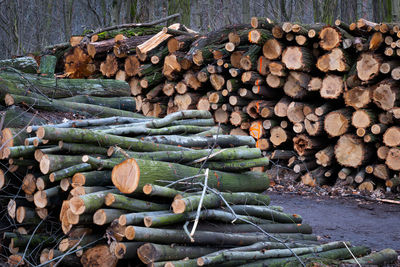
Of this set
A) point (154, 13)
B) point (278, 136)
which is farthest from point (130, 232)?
point (154, 13)

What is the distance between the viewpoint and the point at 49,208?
413cm

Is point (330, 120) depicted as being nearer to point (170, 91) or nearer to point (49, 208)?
point (170, 91)

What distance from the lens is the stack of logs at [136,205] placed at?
140 inches

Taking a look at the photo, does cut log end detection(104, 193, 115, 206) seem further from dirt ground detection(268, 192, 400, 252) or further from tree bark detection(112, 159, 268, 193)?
dirt ground detection(268, 192, 400, 252)

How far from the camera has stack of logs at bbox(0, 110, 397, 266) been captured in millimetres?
3555

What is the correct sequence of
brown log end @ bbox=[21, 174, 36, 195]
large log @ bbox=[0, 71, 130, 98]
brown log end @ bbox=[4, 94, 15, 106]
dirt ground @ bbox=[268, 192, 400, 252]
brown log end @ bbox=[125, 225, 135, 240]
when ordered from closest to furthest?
brown log end @ bbox=[125, 225, 135, 240] < brown log end @ bbox=[21, 174, 36, 195] < brown log end @ bbox=[4, 94, 15, 106] < large log @ bbox=[0, 71, 130, 98] < dirt ground @ bbox=[268, 192, 400, 252]

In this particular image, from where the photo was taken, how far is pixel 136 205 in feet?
12.2

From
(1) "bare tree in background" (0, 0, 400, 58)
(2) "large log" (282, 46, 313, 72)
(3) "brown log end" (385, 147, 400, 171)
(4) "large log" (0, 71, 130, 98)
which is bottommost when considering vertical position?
(3) "brown log end" (385, 147, 400, 171)

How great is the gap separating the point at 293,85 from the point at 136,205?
5254 millimetres

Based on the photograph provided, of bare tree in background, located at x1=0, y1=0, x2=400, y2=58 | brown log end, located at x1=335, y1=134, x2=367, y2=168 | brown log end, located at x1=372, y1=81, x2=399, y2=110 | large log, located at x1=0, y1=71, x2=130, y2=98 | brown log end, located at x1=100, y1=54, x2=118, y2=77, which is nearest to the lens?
large log, located at x1=0, y1=71, x2=130, y2=98

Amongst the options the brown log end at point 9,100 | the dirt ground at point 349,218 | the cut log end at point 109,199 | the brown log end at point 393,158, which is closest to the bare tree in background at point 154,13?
the brown log end at point 393,158

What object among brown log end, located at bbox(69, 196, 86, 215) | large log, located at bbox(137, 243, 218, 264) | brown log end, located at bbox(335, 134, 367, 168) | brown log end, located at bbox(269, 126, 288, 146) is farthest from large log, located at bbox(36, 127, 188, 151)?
brown log end, located at bbox(269, 126, 288, 146)

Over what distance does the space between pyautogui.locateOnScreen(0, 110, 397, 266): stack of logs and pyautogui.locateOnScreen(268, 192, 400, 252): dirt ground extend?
0.85 meters

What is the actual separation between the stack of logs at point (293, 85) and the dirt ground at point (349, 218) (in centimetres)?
74
